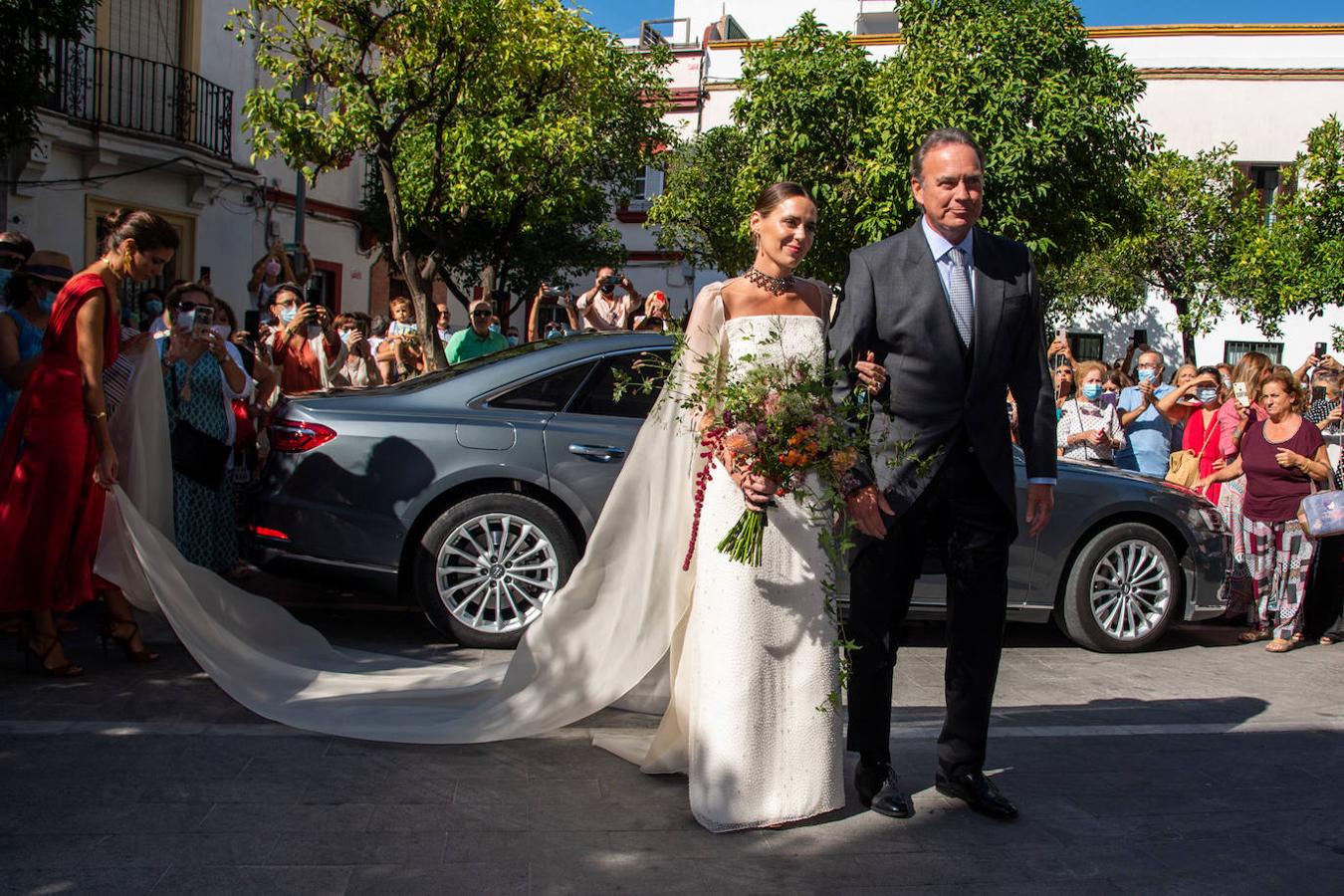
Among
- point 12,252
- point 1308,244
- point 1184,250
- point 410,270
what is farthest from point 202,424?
point 1184,250

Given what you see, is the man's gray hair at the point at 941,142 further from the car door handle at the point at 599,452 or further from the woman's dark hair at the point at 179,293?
the woman's dark hair at the point at 179,293

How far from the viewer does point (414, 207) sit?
21594 mm

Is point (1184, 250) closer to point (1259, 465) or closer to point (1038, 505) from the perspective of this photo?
point (1259, 465)

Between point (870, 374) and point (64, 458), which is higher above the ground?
point (870, 374)

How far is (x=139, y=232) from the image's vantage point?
214 inches

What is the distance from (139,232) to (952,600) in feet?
12.8

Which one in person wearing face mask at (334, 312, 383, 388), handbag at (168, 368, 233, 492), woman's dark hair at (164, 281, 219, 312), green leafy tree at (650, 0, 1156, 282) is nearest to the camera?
handbag at (168, 368, 233, 492)

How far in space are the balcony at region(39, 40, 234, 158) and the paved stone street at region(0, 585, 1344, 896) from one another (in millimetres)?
14471

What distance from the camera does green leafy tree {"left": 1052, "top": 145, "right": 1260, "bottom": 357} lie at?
1033 inches

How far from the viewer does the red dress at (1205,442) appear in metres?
8.94

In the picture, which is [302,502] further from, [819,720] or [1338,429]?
[1338,429]

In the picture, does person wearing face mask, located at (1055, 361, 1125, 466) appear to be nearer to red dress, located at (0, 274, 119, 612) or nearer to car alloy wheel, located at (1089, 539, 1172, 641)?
car alloy wheel, located at (1089, 539, 1172, 641)

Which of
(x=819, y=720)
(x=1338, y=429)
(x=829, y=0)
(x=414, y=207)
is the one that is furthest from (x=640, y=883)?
(x=829, y=0)

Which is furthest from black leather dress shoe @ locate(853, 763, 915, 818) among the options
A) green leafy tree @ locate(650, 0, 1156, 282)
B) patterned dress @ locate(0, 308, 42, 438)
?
green leafy tree @ locate(650, 0, 1156, 282)
